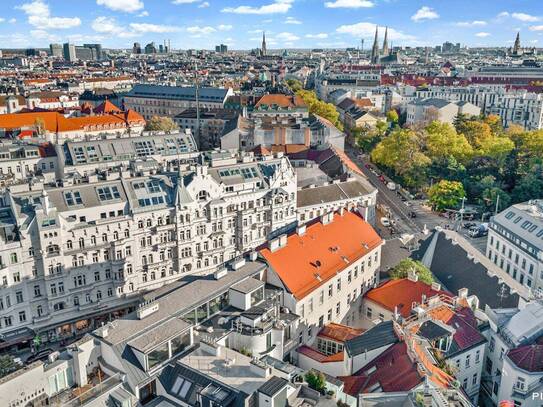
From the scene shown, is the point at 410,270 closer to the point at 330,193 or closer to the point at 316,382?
the point at 316,382

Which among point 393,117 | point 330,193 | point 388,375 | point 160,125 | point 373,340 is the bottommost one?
point 388,375

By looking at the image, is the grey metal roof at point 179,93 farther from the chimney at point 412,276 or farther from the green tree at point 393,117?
the chimney at point 412,276

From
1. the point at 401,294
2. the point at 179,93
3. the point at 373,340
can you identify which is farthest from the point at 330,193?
the point at 179,93

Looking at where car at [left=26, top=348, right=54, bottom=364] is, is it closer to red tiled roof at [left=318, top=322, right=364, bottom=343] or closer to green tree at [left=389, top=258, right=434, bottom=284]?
red tiled roof at [left=318, top=322, right=364, bottom=343]

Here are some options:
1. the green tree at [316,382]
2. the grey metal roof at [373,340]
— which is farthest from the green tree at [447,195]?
the green tree at [316,382]

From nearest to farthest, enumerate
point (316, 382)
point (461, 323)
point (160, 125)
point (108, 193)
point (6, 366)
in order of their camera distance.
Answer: point (316, 382), point (6, 366), point (461, 323), point (108, 193), point (160, 125)
